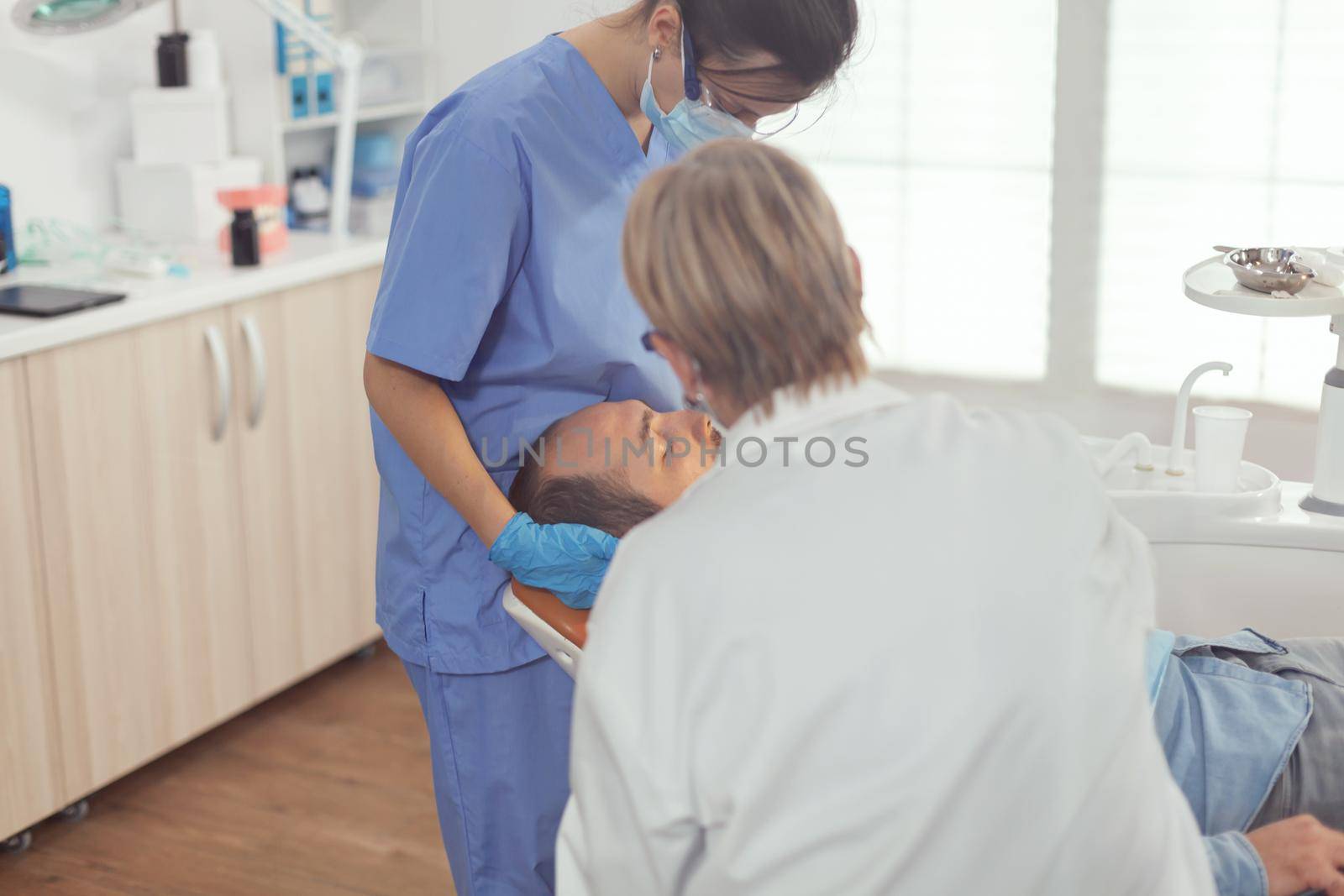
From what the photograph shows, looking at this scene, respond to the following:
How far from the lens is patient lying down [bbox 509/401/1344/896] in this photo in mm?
1083

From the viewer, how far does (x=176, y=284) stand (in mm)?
2234

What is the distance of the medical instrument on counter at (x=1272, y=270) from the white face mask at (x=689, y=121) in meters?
0.71

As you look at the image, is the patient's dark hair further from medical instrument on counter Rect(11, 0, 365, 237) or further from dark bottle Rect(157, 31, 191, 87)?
dark bottle Rect(157, 31, 191, 87)

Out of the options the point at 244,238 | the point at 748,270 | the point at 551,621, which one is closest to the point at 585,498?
the point at 551,621

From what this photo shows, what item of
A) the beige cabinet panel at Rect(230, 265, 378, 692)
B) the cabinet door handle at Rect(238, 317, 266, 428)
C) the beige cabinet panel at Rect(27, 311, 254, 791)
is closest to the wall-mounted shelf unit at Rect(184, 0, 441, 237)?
the beige cabinet panel at Rect(230, 265, 378, 692)

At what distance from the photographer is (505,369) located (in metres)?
1.38

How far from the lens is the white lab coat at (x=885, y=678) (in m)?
0.77

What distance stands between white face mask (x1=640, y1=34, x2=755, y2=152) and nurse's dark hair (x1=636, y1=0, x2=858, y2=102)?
0.12 ft

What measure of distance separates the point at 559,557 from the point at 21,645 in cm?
114

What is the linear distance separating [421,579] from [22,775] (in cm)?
101

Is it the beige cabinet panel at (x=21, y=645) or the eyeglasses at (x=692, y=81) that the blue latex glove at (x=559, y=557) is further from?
the beige cabinet panel at (x=21, y=645)

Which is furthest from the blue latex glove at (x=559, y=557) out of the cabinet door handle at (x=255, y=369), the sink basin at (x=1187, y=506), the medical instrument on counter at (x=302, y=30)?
the medical instrument on counter at (x=302, y=30)

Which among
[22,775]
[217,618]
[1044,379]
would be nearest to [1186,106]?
[1044,379]

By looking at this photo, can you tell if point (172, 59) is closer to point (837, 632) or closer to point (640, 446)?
point (640, 446)
